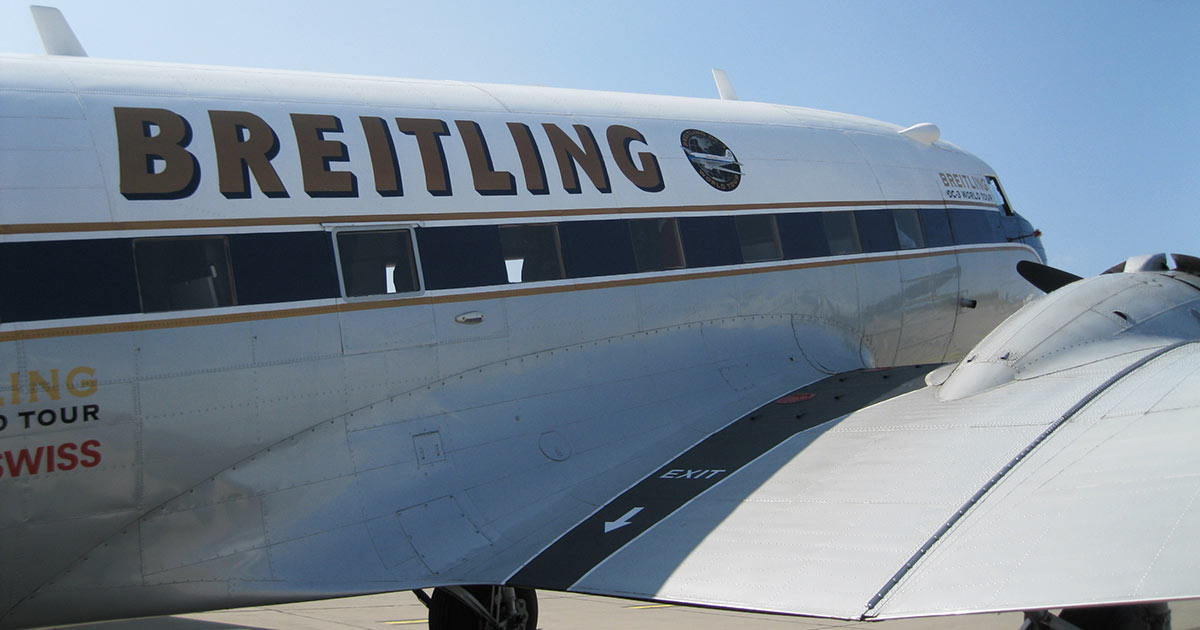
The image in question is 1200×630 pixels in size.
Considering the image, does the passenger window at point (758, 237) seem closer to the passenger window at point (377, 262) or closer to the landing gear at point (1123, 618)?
the passenger window at point (377, 262)

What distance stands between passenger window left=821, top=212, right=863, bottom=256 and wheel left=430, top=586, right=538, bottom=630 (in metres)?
4.35

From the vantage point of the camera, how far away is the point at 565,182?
761 cm

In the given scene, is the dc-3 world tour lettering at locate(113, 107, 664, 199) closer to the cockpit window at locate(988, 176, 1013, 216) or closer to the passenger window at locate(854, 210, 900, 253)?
the passenger window at locate(854, 210, 900, 253)

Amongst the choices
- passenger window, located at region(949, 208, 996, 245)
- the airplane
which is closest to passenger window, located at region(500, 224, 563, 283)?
the airplane

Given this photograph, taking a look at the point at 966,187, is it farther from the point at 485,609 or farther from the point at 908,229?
the point at 485,609

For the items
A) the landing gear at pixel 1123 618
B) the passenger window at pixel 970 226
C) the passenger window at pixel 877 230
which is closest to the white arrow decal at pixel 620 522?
the landing gear at pixel 1123 618

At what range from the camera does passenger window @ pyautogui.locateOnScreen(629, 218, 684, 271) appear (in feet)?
25.9

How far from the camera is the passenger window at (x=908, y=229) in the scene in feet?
34.2

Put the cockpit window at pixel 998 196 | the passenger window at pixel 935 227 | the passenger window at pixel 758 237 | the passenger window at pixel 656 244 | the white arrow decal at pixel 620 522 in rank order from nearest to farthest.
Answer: the white arrow decal at pixel 620 522, the passenger window at pixel 656 244, the passenger window at pixel 758 237, the passenger window at pixel 935 227, the cockpit window at pixel 998 196

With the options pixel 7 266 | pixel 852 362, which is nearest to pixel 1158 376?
pixel 852 362

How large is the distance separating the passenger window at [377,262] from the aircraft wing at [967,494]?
78.3 inches

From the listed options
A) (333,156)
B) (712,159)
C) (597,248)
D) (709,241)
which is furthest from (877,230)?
(333,156)

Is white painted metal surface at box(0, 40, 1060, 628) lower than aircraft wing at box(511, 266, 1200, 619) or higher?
higher

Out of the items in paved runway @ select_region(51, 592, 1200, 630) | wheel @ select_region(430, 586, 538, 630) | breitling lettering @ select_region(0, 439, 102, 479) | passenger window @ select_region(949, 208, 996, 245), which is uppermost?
passenger window @ select_region(949, 208, 996, 245)
